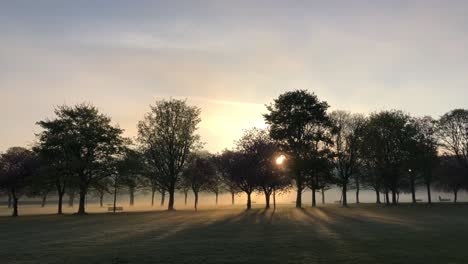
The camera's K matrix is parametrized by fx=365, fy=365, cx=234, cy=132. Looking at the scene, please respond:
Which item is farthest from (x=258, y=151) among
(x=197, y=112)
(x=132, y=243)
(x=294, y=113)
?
(x=132, y=243)

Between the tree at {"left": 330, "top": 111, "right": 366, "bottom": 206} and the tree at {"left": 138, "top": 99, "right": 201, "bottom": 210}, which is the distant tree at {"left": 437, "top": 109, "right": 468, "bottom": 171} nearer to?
the tree at {"left": 330, "top": 111, "right": 366, "bottom": 206}

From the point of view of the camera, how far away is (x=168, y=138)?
77188 mm

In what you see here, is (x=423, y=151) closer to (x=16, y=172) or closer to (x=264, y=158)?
(x=264, y=158)

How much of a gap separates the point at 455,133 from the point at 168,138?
2523 inches

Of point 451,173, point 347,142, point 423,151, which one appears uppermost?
point 347,142

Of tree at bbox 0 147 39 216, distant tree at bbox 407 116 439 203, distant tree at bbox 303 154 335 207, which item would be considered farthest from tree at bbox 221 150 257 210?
tree at bbox 0 147 39 216

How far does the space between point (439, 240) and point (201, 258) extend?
15878mm

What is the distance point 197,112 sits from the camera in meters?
80.1

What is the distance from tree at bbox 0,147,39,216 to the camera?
64188 millimetres

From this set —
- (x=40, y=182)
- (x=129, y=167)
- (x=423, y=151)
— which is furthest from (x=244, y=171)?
(x=423, y=151)

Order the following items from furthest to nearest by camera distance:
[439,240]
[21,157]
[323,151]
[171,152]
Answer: [171,152], [323,151], [21,157], [439,240]

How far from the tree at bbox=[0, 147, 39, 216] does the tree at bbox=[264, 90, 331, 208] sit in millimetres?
45028

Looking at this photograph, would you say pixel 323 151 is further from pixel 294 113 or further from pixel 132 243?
pixel 132 243

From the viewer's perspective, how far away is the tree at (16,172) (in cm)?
6419
